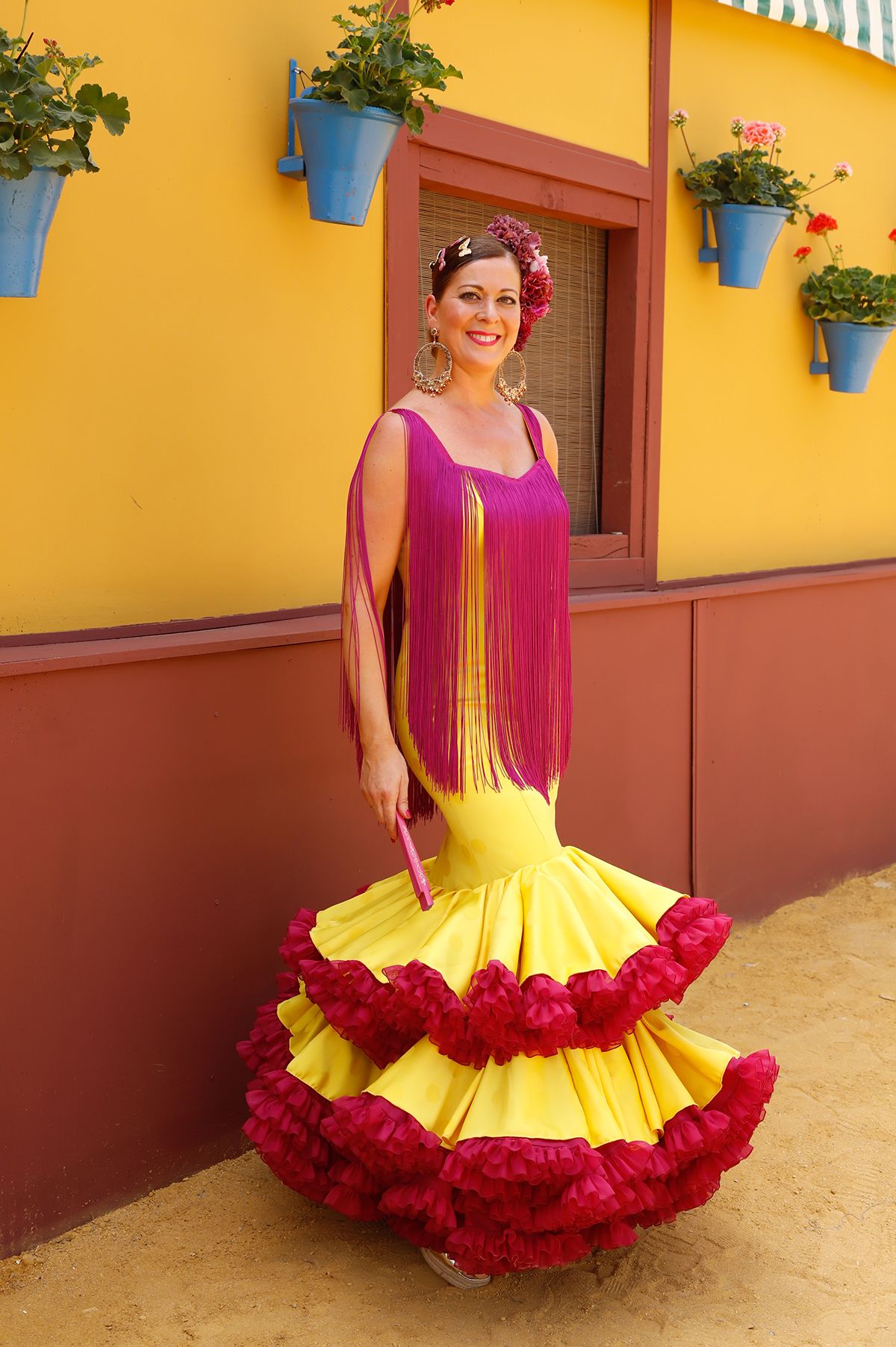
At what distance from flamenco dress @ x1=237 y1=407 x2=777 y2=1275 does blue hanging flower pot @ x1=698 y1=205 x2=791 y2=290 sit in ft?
8.00

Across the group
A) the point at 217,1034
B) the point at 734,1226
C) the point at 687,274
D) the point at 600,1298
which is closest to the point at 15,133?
the point at 217,1034

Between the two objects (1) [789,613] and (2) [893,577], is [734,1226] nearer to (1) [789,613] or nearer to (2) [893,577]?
(1) [789,613]

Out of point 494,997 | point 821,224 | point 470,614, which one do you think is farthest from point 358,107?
point 821,224

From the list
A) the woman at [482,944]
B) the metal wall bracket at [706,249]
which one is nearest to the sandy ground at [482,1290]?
the woman at [482,944]

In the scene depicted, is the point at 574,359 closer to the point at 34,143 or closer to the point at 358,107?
the point at 358,107

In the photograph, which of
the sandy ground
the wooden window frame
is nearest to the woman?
the sandy ground

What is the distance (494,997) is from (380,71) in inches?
88.8

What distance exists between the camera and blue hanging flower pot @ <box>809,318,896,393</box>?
5.91 m

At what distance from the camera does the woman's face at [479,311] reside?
2912 millimetres

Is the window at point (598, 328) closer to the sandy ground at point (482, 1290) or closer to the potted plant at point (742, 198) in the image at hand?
the potted plant at point (742, 198)

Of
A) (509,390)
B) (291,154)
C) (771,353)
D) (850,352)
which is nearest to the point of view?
(509,390)

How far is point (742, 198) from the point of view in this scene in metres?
5.15

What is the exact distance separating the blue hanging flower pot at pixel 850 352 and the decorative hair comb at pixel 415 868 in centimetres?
388

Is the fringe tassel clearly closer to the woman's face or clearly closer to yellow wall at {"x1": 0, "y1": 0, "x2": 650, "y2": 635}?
the woman's face
